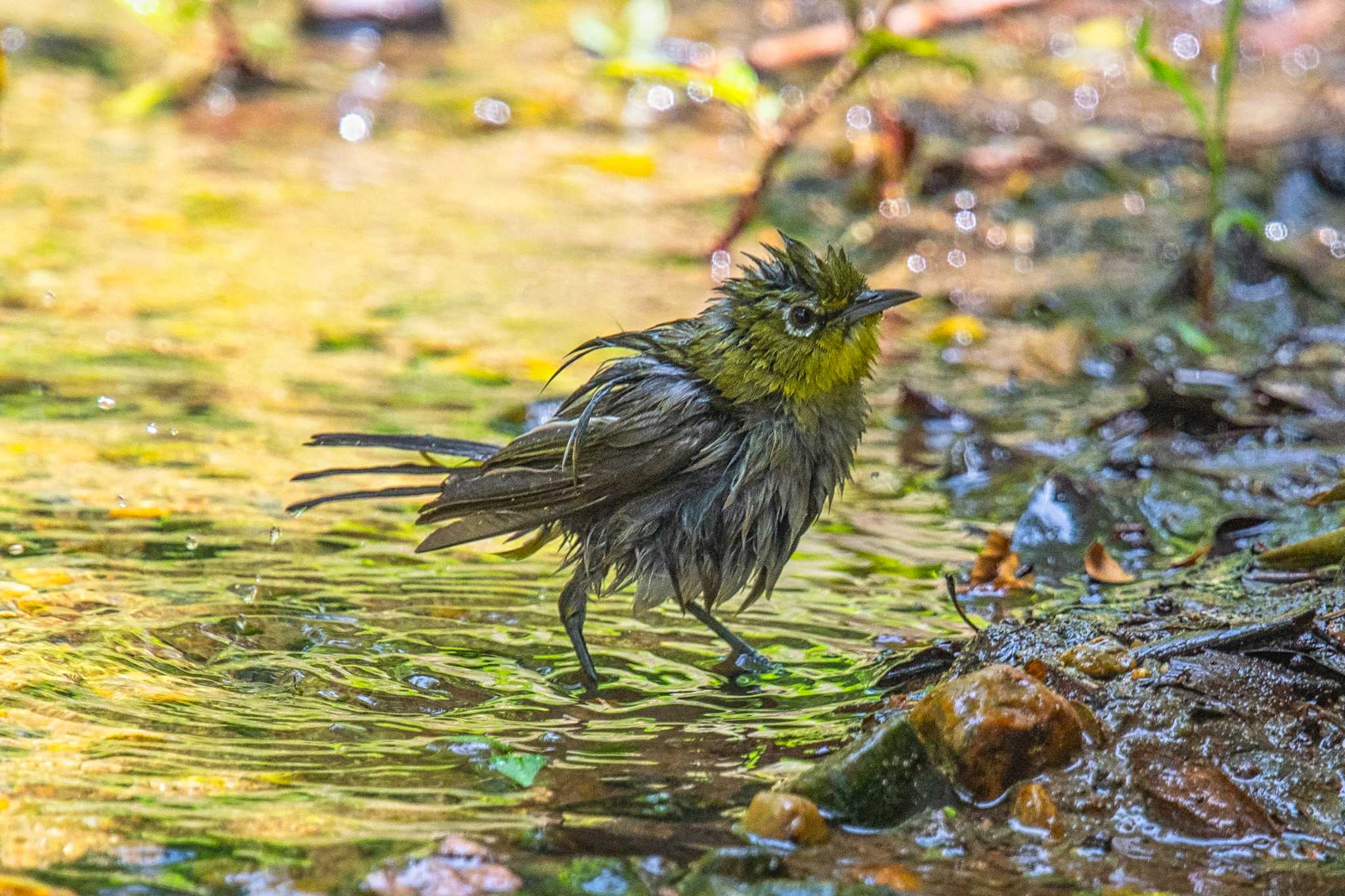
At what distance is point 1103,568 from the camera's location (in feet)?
14.2

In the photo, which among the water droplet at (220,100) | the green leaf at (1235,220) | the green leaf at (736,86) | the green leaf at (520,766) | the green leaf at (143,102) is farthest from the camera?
the water droplet at (220,100)

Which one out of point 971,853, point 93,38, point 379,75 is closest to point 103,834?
point 971,853

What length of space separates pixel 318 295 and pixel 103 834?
4.71m

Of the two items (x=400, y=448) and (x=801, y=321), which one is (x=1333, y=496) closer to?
(x=801, y=321)

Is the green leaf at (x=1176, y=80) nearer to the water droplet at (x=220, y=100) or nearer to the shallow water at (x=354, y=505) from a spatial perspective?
the shallow water at (x=354, y=505)

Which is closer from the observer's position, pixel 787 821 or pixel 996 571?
A: pixel 787 821

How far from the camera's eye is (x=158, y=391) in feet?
18.7

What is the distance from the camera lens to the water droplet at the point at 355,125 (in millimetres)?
9852

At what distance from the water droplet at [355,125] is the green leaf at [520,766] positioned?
7296 millimetres

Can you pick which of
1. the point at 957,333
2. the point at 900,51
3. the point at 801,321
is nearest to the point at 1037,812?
the point at 801,321

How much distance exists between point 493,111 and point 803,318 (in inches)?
271

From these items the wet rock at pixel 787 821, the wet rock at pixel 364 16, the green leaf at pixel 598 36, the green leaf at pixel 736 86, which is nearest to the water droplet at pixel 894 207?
the green leaf at pixel 736 86

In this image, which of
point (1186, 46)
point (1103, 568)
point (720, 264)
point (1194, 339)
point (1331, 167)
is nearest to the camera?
point (1103, 568)

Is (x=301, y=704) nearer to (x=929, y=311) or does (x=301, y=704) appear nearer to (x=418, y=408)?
(x=418, y=408)
